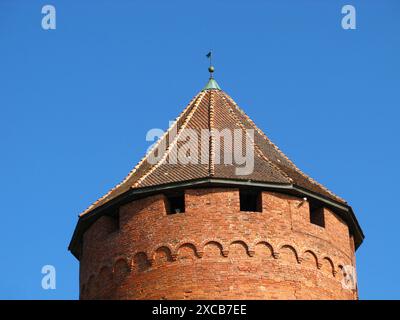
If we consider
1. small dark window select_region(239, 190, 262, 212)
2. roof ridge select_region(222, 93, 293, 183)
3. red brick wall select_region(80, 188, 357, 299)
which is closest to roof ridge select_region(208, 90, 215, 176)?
roof ridge select_region(222, 93, 293, 183)

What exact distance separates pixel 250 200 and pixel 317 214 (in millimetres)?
1317

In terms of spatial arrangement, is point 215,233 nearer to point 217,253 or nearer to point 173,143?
point 217,253

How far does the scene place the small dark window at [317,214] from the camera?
25.0m

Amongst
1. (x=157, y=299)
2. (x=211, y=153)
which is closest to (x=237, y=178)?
(x=211, y=153)

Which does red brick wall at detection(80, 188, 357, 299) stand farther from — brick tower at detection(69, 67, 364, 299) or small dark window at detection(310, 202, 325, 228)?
small dark window at detection(310, 202, 325, 228)

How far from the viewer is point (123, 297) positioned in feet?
78.7

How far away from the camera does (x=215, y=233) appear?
78.3ft

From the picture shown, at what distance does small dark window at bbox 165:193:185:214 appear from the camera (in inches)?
968

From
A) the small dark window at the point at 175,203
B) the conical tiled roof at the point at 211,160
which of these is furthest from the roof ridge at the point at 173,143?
the small dark window at the point at 175,203

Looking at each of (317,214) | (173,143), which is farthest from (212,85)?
(317,214)
